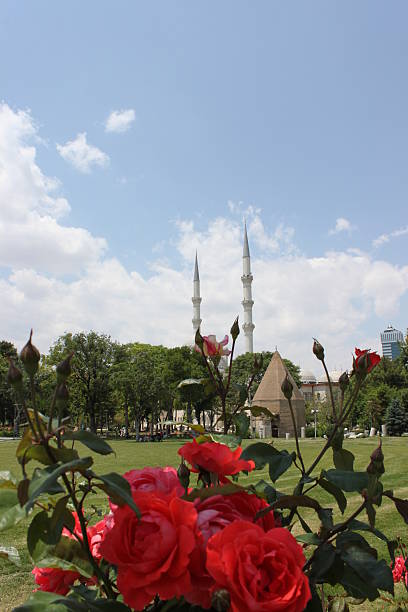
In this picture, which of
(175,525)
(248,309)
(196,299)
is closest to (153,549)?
(175,525)

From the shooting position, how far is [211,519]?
996mm

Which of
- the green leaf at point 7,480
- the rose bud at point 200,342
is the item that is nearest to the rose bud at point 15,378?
the green leaf at point 7,480

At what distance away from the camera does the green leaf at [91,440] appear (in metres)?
1.04

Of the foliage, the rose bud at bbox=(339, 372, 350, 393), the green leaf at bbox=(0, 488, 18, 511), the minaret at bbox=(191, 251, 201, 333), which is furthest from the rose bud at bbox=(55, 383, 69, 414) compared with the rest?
the minaret at bbox=(191, 251, 201, 333)

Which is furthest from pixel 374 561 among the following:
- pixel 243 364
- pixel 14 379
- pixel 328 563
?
pixel 243 364

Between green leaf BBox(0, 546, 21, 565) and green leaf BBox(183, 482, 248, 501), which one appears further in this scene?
green leaf BBox(0, 546, 21, 565)

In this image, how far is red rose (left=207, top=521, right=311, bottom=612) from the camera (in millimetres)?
855

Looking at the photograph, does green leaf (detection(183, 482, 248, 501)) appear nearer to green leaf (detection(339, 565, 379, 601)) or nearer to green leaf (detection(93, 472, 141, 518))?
green leaf (detection(93, 472, 141, 518))

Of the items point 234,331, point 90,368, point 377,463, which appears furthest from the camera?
point 90,368

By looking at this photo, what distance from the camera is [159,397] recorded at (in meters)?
42.3

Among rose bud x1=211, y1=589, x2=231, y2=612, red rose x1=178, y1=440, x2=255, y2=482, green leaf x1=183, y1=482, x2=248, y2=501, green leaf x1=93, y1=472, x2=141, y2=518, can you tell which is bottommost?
rose bud x1=211, y1=589, x2=231, y2=612

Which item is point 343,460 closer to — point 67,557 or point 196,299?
point 67,557

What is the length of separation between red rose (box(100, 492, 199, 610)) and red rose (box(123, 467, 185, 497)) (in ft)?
0.50

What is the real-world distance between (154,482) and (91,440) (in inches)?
8.1
